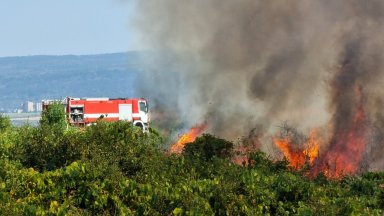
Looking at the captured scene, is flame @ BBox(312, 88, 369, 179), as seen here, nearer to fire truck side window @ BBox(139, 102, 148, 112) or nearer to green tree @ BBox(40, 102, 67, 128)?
fire truck side window @ BBox(139, 102, 148, 112)

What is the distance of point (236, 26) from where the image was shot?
70.4 m

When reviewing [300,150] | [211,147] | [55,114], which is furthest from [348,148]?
[55,114]

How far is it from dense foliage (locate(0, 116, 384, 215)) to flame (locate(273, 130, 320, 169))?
830 inches

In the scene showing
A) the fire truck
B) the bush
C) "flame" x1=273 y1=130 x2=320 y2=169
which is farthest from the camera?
the fire truck

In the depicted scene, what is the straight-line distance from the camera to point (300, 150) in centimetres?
5747

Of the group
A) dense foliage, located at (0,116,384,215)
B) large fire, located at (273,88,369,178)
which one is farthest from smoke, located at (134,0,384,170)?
dense foliage, located at (0,116,384,215)

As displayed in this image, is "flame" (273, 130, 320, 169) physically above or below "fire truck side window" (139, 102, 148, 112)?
below

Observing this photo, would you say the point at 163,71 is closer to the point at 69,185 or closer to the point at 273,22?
the point at 273,22

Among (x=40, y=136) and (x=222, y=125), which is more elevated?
(x=222, y=125)

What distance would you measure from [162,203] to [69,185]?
176 inches

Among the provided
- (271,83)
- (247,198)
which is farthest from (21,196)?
(271,83)

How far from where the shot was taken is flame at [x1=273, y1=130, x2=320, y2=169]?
5556 centimetres

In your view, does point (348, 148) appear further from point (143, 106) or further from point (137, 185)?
point (137, 185)

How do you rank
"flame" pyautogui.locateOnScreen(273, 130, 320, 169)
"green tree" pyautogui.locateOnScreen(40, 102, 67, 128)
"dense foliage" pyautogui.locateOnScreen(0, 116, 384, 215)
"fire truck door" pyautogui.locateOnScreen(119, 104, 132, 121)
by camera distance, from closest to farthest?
"dense foliage" pyautogui.locateOnScreen(0, 116, 384, 215), "flame" pyautogui.locateOnScreen(273, 130, 320, 169), "green tree" pyautogui.locateOnScreen(40, 102, 67, 128), "fire truck door" pyautogui.locateOnScreen(119, 104, 132, 121)
